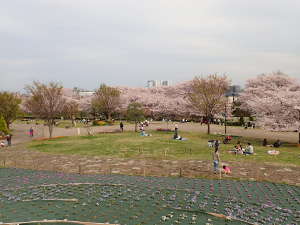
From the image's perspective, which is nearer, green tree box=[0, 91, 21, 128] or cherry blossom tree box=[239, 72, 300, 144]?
cherry blossom tree box=[239, 72, 300, 144]

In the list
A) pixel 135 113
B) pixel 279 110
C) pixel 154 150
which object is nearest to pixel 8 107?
pixel 135 113

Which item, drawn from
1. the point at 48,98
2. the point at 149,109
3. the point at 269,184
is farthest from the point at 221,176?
the point at 149,109

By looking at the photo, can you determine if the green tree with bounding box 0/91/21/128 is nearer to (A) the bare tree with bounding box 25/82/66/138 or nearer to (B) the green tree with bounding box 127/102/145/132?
(A) the bare tree with bounding box 25/82/66/138

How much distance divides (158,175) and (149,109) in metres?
54.8

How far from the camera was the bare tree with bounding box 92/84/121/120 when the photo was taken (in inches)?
2621

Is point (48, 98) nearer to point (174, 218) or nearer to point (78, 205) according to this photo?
point (78, 205)

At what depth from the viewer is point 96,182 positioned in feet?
54.3

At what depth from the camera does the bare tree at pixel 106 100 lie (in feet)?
218

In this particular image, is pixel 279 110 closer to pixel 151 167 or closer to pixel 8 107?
pixel 151 167

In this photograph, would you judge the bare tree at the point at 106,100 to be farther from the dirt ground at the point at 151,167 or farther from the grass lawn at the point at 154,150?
the dirt ground at the point at 151,167

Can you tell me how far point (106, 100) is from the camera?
6650 centimetres

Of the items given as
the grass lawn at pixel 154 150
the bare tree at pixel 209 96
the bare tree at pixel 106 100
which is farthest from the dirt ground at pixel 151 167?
the bare tree at pixel 106 100

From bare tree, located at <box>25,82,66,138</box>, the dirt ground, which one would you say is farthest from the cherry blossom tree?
bare tree, located at <box>25,82,66,138</box>

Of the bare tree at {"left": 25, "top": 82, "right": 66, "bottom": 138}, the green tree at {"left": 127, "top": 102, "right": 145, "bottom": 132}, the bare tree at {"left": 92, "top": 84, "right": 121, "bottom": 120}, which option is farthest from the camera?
the bare tree at {"left": 92, "top": 84, "right": 121, "bottom": 120}
